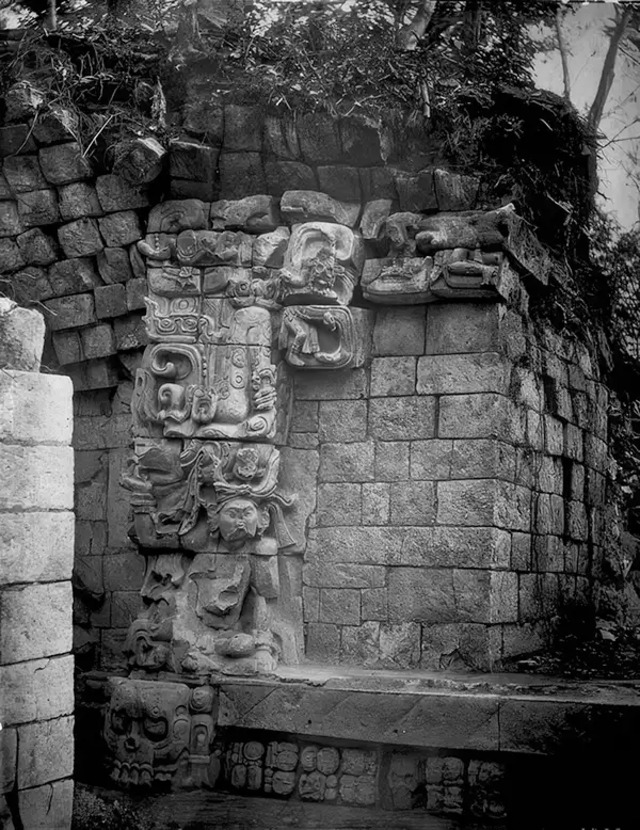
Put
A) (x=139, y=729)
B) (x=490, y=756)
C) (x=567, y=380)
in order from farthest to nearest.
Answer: (x=567, y=380) → (x=139, y=729) → (x=490, y=756)

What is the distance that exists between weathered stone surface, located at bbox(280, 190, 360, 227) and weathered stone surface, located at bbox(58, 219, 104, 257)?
5.04ft

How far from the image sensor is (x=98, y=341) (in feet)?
30.3

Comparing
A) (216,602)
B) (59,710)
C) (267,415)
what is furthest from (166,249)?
(59,710)

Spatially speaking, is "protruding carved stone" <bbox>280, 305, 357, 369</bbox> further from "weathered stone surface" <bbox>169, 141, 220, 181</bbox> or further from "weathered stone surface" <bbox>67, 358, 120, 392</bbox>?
"weathered stone surface" <bbox>67, 358, 120, 392</bbox>

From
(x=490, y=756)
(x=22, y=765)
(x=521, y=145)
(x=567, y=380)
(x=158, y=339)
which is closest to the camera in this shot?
(x=22, y=765)

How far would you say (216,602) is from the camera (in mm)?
7832

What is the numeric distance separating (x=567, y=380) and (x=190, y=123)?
3401 millimetres

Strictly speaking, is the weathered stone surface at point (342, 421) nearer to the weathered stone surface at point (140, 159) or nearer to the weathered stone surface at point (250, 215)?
the weathered stone surface at point (250, 215)

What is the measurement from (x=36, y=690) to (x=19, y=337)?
150cm

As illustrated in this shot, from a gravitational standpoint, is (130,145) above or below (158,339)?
above

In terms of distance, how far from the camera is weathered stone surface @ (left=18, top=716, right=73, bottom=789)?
5191 mm

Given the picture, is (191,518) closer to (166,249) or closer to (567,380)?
(166,249)

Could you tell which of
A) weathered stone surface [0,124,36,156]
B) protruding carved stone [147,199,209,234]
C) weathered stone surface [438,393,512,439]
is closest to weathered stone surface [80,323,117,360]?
protruding carved stone [147,199,209,234]

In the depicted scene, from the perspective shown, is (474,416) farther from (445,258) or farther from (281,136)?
(281,136)
